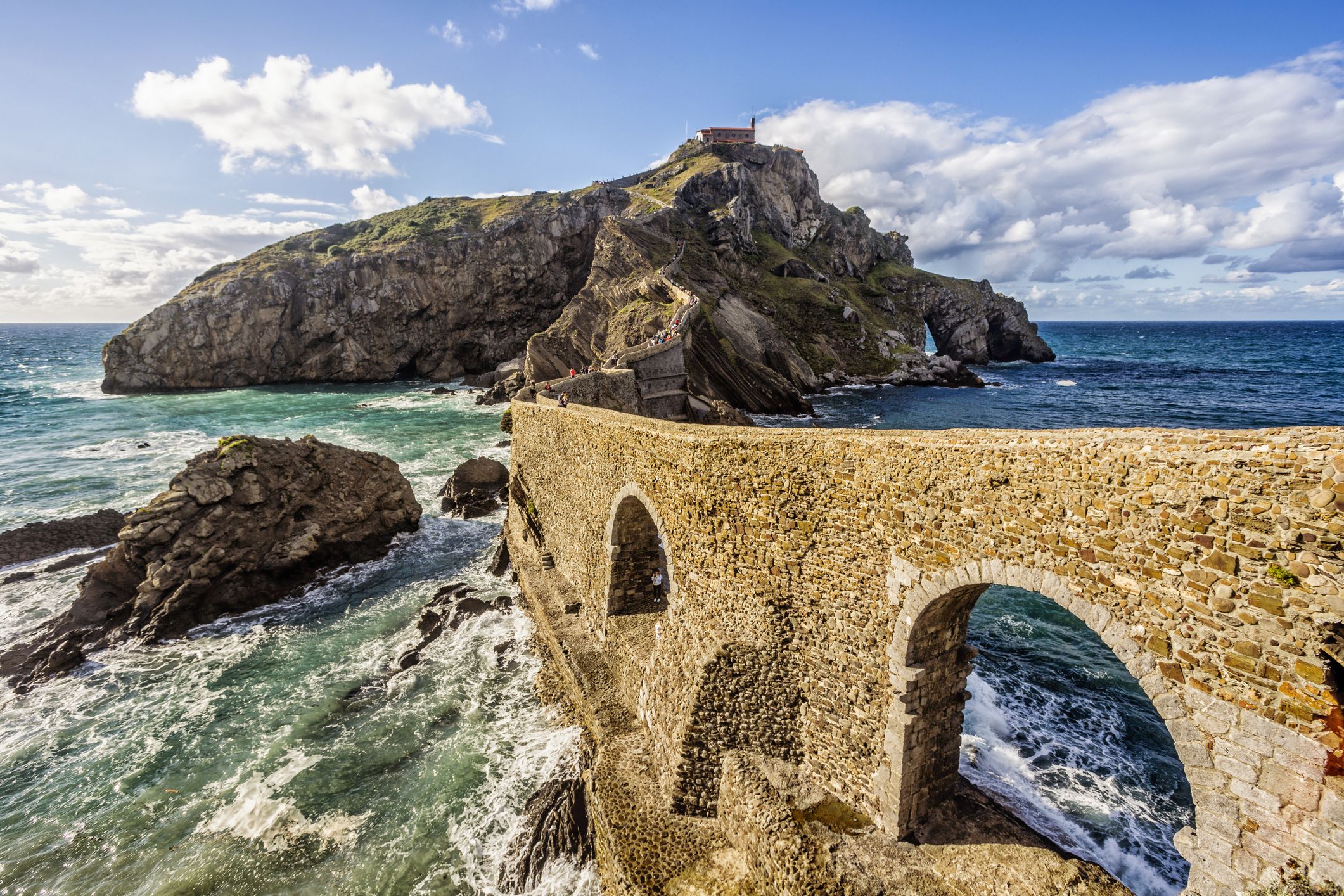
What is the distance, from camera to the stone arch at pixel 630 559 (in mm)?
14523

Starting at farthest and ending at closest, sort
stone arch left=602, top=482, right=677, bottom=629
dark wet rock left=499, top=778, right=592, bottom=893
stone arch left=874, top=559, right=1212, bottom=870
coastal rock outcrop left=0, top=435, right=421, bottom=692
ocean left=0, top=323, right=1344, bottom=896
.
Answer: coastal rock outcrop left=0, top=435, right=421, bottom=692
stone arch left=602, top=482, right=677, bottom=629
ocean left=0, top=323, right=1344, bottom=896
dark wet rock left=499, top=778, right=592, bottom=893
stone arch left=874, top=559, right=1212, bottom=870

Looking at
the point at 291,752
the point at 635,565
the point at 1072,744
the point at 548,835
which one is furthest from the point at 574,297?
the point at 1072,744

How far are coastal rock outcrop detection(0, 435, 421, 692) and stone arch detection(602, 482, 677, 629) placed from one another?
43.2 ft

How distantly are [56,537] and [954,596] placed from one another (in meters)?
34.3

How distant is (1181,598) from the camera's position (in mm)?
5781

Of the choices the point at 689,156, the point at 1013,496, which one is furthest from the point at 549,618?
the point at 689,156

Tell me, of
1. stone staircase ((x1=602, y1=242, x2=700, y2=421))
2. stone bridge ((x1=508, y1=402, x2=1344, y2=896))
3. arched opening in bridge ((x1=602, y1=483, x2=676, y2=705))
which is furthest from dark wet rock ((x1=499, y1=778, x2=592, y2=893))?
stone staircase ((x1=602, y1=242, x2=700, y2=421))

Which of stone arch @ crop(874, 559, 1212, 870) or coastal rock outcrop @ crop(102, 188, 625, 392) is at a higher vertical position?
coastal rock outcrop @ crop(102, 188, 625, 392)

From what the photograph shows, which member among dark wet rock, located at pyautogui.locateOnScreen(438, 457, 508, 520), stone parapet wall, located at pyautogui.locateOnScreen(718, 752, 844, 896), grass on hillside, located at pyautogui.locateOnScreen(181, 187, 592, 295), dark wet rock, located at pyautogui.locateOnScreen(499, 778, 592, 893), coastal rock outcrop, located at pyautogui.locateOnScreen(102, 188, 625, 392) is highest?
grass on hillside, located at pyautogui.locateOnScreen(181, 187, 592, 295)

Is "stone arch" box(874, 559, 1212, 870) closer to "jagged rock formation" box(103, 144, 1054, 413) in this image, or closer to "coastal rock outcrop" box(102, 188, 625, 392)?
"jagged rock formation" box(103, 144, 1054, 413)

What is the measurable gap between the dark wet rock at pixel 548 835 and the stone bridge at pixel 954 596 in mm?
1803

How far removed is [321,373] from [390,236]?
25.2m

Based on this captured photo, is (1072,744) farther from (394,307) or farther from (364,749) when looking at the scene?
(394,307)

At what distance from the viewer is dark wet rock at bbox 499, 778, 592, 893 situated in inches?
410
